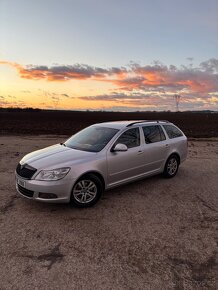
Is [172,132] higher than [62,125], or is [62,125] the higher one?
[172,132]

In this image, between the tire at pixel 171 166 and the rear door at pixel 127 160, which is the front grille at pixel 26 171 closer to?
the rear door at pixel 127 160

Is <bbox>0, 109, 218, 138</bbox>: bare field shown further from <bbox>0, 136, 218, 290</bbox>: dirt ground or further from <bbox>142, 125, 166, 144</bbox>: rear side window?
<bbox>0, 136, 218, 290</bbox>: dirt ground

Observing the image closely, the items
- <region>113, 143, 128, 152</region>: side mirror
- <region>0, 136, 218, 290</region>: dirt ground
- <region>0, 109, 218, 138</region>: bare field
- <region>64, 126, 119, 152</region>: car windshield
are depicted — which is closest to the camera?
<region>0, 136, 218, 290</region>: dirt ground

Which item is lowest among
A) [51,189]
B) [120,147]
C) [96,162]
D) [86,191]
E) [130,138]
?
[86,191]

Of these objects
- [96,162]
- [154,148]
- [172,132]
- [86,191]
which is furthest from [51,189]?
[172,132]

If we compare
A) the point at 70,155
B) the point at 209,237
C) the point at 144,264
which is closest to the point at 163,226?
the point at 209,237

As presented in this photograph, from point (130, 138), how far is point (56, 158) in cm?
189

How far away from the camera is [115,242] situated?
4.27 metres

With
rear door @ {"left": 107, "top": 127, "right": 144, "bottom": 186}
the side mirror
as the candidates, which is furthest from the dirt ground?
the side mirror

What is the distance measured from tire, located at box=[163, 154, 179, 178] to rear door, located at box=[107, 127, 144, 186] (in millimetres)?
1194

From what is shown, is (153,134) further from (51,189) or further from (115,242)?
(115,242)

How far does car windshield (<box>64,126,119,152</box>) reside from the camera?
6111 millimetres

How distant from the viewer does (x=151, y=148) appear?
704 cm

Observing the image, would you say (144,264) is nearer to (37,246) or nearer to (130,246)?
(130,246)
